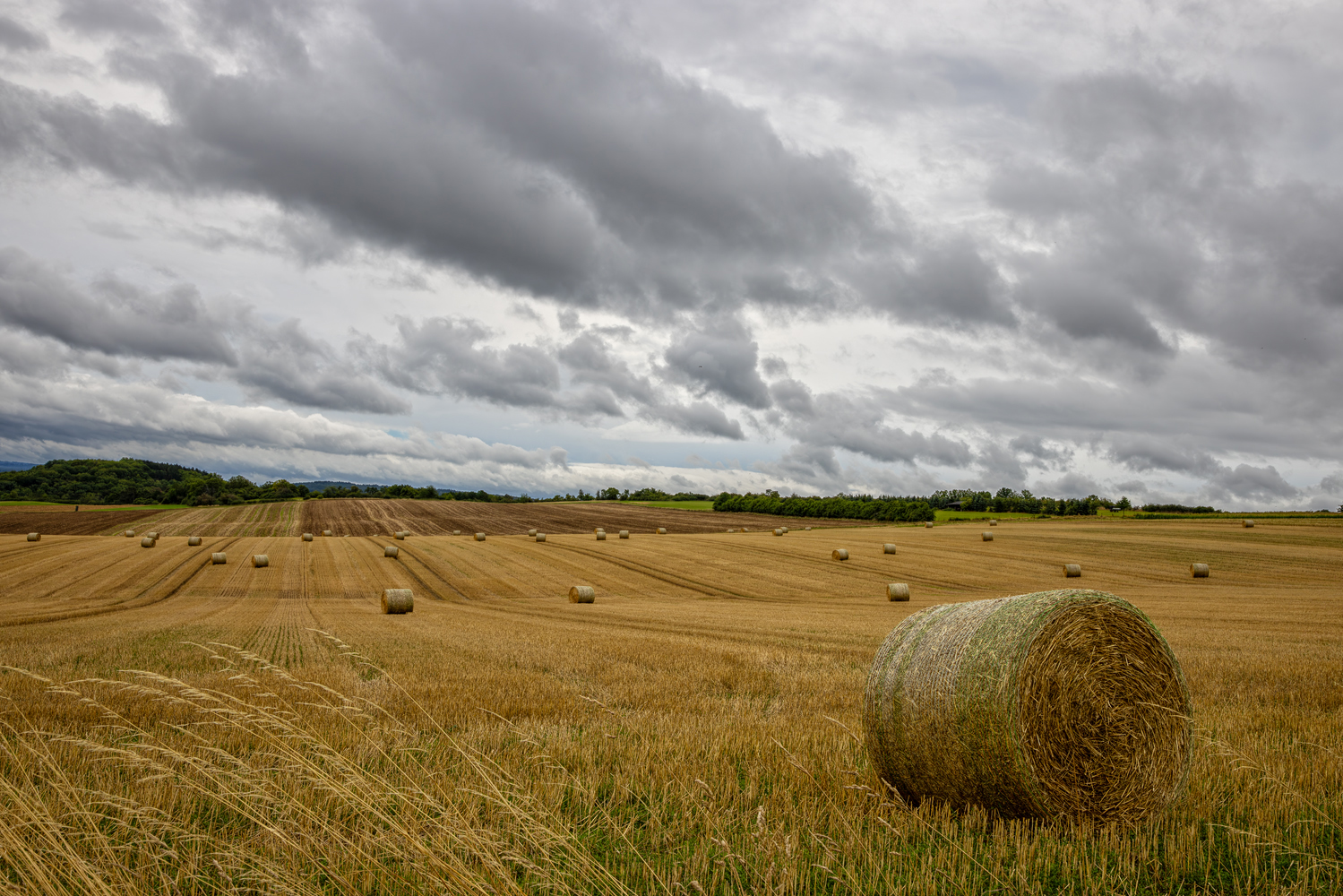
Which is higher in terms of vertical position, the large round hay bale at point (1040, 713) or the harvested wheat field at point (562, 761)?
the large round hay bale at point (1040, 713)

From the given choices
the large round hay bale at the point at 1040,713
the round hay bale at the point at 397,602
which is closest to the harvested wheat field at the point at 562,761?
the large round hay bale at the point at 1040,713

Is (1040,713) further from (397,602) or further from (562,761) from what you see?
(397,602)

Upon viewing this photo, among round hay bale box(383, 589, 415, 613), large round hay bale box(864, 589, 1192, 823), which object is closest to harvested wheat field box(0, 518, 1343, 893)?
large round hay bale box(864, 589, 1192, 823)

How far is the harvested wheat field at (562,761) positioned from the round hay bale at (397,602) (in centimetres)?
78

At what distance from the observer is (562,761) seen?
5.76 metres

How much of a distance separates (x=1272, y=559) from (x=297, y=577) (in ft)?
145

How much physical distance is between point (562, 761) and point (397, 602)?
1787 cm

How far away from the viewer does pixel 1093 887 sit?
3773 millimetres

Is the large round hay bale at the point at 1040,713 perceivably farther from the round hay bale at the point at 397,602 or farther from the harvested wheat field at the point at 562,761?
the round hay bale at the point at 397,602

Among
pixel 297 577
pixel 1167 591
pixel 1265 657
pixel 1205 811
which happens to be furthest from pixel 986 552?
pixel 1205 811

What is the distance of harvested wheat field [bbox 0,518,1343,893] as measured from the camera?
3777 mm

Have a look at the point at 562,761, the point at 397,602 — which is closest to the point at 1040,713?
the point at 562,761

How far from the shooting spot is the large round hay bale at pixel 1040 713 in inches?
199

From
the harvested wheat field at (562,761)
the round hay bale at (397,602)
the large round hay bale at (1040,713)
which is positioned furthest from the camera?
the round hay bale at (397,602)
